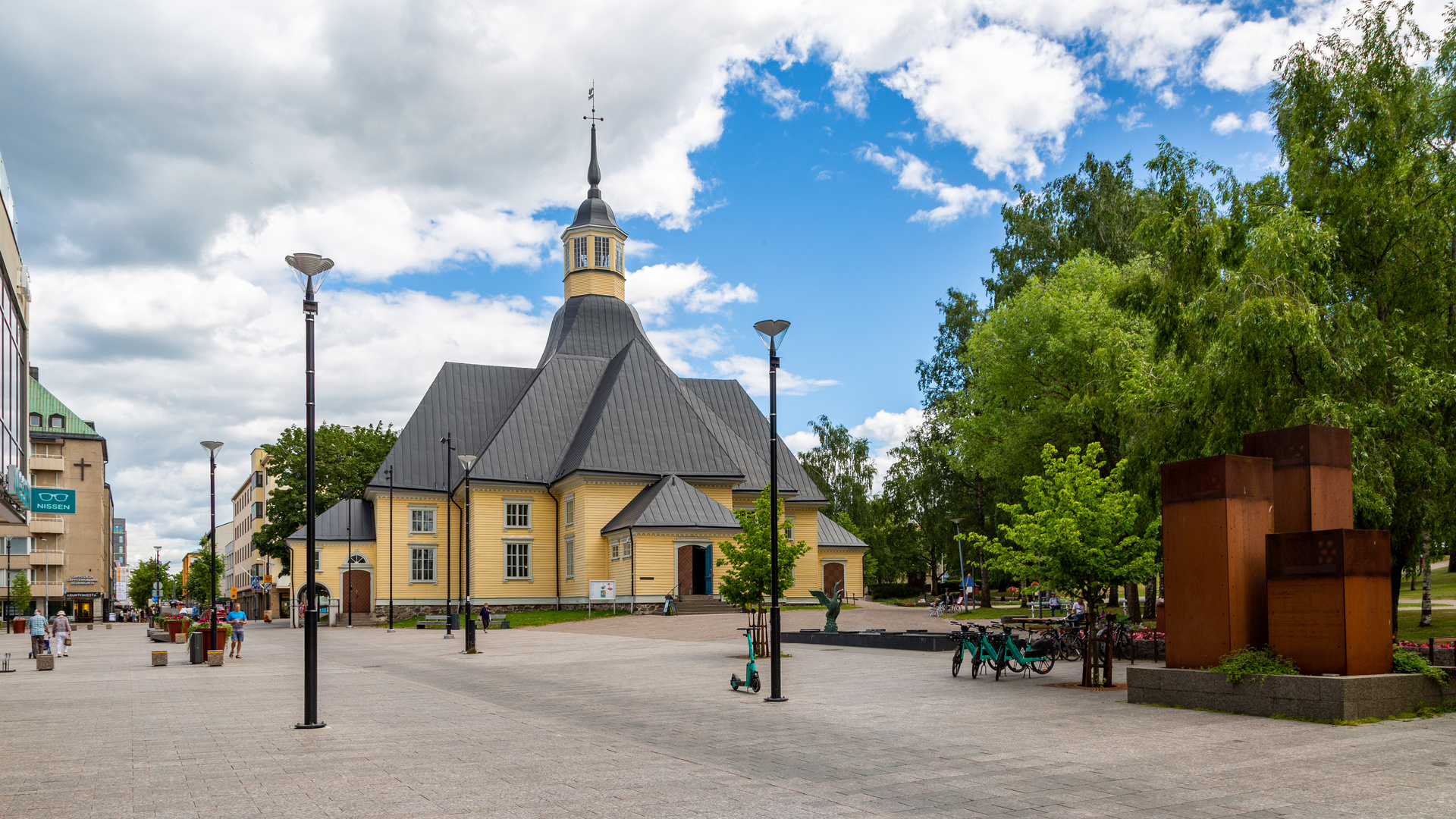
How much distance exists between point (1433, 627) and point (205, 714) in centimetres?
2932

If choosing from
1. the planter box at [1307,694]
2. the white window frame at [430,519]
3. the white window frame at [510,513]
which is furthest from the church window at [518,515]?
the planter box at [1307,694]

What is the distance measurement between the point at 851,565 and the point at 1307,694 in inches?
1880

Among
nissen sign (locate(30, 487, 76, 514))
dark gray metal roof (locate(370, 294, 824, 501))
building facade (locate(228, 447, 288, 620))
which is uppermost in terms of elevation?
dark gray metal roof (locate(370, 294, 824, 501))

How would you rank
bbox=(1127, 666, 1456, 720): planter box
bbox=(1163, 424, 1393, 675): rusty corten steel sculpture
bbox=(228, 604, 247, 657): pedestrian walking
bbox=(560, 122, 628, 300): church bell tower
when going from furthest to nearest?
1. bbox=(560, 122, 628, 300): church bell tower
2. bbox=(228, 604, 247, 657): pedestrian walking
3. bbox=(1163, 424, 1393, 675): rusty corten steel sculpture
4. bbox=(1127, 666, 1456, 720): planter box

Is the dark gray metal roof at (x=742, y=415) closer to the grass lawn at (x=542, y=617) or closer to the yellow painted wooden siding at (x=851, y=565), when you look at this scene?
the yellow painted wooden siding at (x=851, y=565)

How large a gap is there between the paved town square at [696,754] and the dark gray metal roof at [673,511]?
89.8 feet

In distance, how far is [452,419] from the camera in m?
60.6

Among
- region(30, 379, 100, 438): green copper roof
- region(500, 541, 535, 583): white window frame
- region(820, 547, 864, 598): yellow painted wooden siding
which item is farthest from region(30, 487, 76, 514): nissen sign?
region(30, 379, 100, 438): green copper roof

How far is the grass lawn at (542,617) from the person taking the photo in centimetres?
4606

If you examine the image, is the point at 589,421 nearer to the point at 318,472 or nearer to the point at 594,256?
the point at 594,256

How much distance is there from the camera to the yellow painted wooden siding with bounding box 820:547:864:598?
5972cm

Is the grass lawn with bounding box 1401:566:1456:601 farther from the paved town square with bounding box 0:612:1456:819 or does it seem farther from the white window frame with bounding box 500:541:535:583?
the paved town square with bounding box 0:612:1456:819

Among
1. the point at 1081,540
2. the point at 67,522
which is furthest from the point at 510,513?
the point at 67,522

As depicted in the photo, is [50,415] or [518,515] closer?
[518,515]
